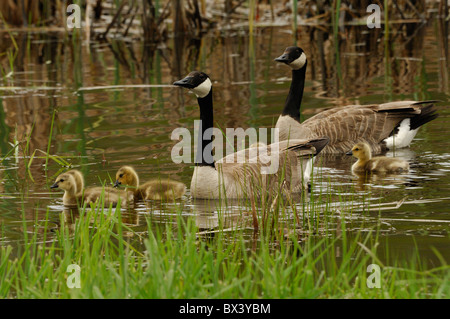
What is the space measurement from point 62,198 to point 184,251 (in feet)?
11.3

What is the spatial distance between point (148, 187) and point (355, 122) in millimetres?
3582

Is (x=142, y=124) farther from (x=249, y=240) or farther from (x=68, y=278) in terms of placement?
(x=68, y=278)

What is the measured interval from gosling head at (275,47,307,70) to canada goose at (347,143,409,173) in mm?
1875

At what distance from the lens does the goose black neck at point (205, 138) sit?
7.98m

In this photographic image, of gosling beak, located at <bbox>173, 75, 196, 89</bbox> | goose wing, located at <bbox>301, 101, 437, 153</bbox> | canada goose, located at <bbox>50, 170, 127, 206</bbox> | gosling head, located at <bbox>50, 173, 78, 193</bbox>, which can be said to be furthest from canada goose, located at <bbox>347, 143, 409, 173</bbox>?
gosling head, located at <bbox>50, 173, 78, 193</bbox>

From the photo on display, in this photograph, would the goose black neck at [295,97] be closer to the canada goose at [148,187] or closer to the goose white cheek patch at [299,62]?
the goose white cheek patch at [299,62]

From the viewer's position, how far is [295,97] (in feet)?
34.8

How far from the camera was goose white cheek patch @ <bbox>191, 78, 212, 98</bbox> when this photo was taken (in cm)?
794

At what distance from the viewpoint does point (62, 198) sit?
8.08 metres

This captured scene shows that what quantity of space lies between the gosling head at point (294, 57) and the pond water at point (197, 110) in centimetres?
92

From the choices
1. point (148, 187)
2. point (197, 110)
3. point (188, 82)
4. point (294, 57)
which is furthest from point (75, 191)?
point (197, 110)

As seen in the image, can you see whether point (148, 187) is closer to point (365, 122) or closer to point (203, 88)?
point (203, 88)

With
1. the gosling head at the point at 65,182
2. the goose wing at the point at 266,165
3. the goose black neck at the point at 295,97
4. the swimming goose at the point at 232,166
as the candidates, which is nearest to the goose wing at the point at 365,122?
the goose black neck at the point at 295,97

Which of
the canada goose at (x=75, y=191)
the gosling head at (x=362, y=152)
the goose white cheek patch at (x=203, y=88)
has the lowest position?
the canada goose at (x=75, y=191)
